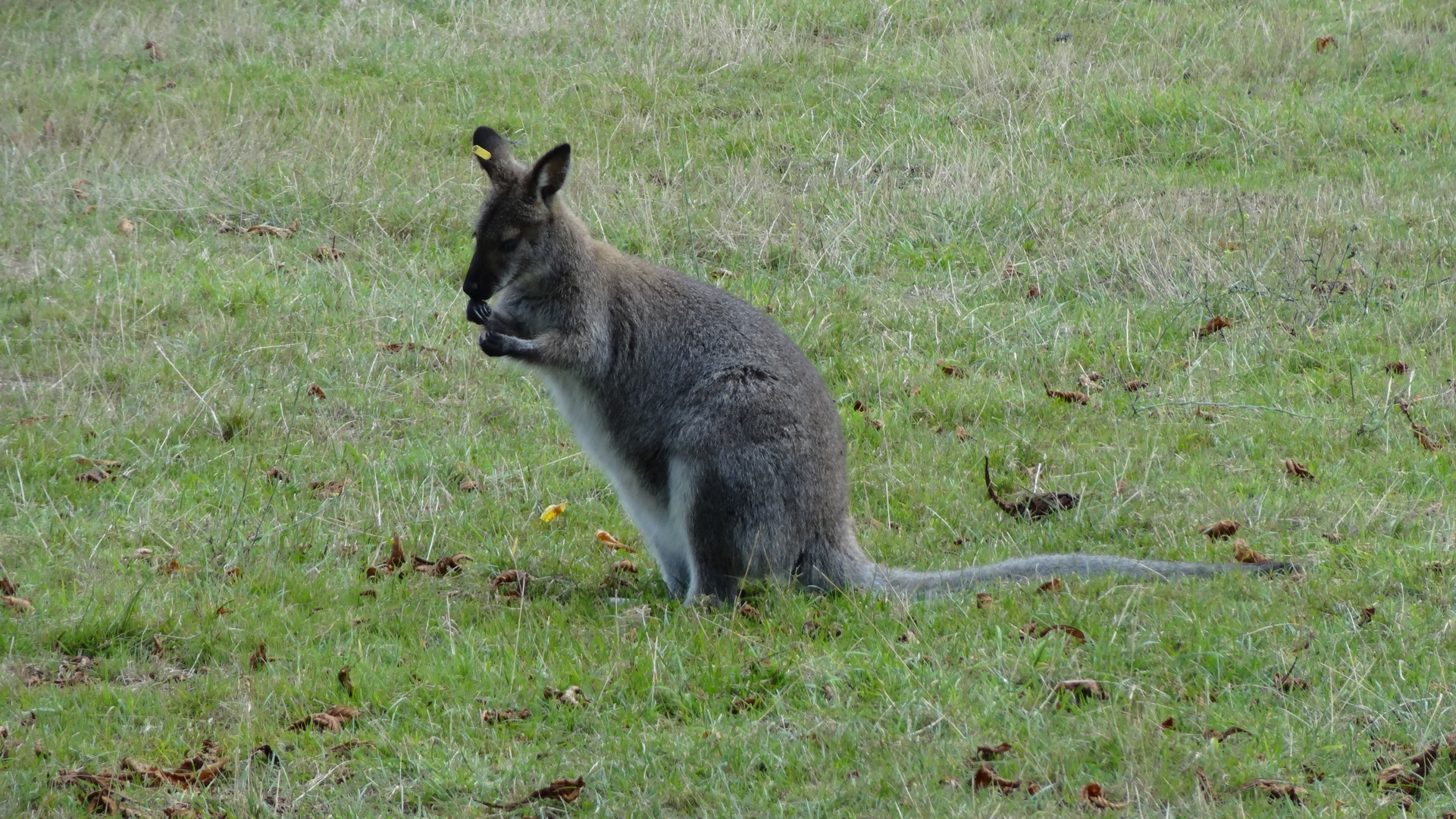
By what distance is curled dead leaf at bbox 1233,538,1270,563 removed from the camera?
17.8 feet

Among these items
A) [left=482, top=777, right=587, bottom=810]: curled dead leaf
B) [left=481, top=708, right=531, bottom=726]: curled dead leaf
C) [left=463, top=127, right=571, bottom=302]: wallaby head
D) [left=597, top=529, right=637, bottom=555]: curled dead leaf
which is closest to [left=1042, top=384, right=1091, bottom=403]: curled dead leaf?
[left=597, top=529, right=637, bottom=555]: curled dead leaf

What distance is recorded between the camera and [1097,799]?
3900 millimetres

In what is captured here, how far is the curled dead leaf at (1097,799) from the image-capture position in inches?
152

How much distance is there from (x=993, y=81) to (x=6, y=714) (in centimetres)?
939

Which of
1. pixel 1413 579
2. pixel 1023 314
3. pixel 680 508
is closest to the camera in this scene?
pixel 1413 579

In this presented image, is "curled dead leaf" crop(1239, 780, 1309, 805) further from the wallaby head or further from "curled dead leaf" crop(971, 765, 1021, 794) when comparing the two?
the wallaby head

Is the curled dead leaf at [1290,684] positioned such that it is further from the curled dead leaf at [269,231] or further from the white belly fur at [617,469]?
the curled dead leaf at [269,231]

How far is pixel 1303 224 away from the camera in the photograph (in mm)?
9273

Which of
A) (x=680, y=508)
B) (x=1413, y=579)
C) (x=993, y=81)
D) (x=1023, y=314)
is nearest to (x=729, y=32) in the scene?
(x=993, y=81)

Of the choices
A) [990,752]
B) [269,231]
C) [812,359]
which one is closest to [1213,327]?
[812,359]

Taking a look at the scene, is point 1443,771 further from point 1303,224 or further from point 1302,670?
point 1303,224

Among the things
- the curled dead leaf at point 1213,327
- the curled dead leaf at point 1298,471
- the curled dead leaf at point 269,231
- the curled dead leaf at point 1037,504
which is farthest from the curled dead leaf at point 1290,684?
the curled dead leaf at point 269,231

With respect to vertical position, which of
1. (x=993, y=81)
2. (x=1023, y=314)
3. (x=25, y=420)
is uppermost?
(x=993, y=81)

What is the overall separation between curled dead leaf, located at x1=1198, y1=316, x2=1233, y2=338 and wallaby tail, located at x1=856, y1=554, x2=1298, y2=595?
3168 mm
